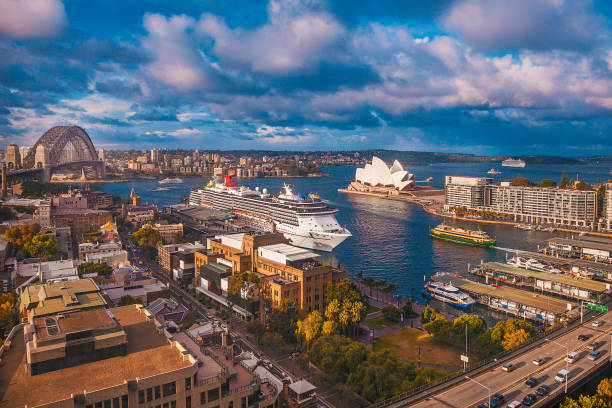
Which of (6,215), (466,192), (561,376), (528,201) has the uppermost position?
(466,192)

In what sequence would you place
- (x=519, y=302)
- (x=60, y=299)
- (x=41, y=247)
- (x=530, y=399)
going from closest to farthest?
(x=530, y=399), (x=60, y=299), (x=519, y=302), (x=41, y=247)

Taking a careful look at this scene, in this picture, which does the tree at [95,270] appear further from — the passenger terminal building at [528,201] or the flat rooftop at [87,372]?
the passenger terminal building at [528,201]

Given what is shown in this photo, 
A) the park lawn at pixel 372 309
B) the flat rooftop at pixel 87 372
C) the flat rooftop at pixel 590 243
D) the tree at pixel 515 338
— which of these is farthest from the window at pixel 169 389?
the flat rooftop at pixel 590 243

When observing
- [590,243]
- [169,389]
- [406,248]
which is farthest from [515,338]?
[590,243]

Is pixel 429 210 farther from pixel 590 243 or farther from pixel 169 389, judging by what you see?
pixel 169 389

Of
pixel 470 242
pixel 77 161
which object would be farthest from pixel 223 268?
pixel 77 161

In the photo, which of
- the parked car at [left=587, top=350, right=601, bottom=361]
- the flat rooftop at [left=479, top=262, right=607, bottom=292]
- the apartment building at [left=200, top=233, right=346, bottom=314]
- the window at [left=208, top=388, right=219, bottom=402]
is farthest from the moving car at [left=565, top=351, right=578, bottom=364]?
the flat rooftop at [left=479, top=262, right=607, bottom=292]
